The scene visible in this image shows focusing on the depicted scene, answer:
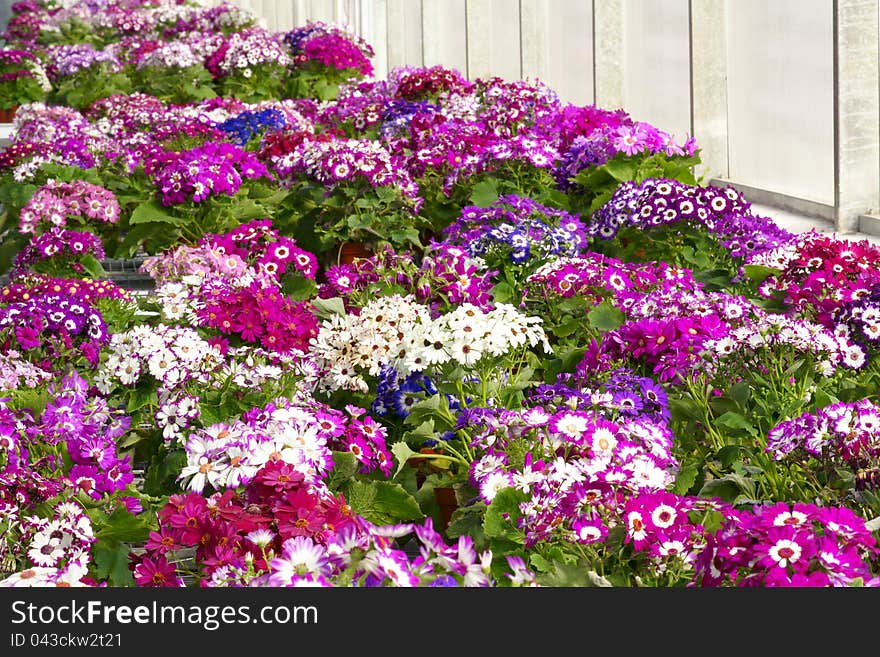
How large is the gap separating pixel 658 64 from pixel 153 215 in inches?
162

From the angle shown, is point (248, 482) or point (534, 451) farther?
point (534, 451)

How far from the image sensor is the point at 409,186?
5.27 metres

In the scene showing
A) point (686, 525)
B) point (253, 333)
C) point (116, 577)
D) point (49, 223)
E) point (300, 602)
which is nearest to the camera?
point (300, 602)

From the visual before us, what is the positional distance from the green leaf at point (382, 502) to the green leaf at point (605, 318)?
950 millimetres

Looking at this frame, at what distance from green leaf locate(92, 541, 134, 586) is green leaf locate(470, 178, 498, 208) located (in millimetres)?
2867

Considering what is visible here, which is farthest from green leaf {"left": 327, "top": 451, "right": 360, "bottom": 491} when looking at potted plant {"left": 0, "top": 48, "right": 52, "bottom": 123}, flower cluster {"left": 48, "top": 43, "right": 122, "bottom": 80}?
potted plant {"left": 0, "top": 48, "right": 52, "bottom": 123}

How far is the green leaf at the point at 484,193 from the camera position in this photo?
525cm

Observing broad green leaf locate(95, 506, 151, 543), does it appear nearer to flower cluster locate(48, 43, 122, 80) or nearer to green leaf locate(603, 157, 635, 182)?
green leaf locate(603, 157, 635, 182)

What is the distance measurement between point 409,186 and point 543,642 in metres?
3.81

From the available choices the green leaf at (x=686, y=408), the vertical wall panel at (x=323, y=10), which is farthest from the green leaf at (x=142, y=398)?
the vertical wall panel at (x=323, y=10)

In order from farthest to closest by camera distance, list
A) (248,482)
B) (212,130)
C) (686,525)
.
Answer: (212,130), (248,482), (686,525)

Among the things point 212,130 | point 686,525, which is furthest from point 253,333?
point 212,130

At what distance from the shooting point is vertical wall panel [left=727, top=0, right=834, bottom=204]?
6.32 meters

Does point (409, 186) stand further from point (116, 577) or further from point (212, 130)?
point (116, 577)
